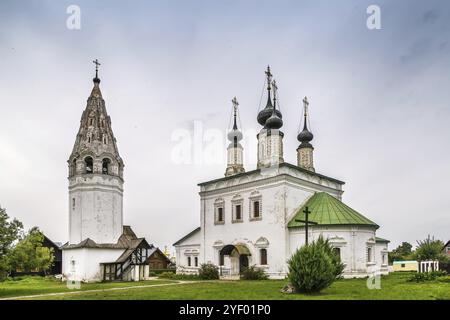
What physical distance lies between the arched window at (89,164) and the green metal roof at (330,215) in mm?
Answer: 14726

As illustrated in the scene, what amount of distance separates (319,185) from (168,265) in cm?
2096

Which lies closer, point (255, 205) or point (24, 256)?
point (24, 256)

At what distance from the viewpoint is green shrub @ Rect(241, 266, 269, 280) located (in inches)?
1069

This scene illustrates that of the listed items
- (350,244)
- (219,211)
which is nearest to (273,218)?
(350,244)

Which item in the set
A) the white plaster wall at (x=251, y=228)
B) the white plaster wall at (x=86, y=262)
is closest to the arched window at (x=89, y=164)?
the white plaster wall at (x=86, y=262)

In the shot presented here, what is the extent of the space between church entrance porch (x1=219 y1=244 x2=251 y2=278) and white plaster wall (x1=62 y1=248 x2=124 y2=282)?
A: 773cm

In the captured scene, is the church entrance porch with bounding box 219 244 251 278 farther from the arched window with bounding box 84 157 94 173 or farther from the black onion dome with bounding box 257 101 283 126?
the arched window with bounding box 84 157 94 173

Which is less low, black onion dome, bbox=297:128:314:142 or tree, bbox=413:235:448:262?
black onion dome, bbox=297:128:314:142

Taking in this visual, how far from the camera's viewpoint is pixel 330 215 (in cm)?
2675

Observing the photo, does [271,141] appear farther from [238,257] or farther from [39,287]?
[39,287]

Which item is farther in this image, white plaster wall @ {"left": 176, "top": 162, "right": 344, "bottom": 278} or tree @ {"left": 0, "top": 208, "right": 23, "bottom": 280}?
white plaster wall @ {"left": 176, "top": 162, "right": 344, "bottom": 278}

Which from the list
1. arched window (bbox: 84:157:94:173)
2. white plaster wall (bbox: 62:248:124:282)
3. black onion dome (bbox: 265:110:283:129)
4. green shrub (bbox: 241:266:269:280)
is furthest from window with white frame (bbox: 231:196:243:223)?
arched window (bbox: 84:157:94:173)

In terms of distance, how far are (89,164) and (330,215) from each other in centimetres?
1756
